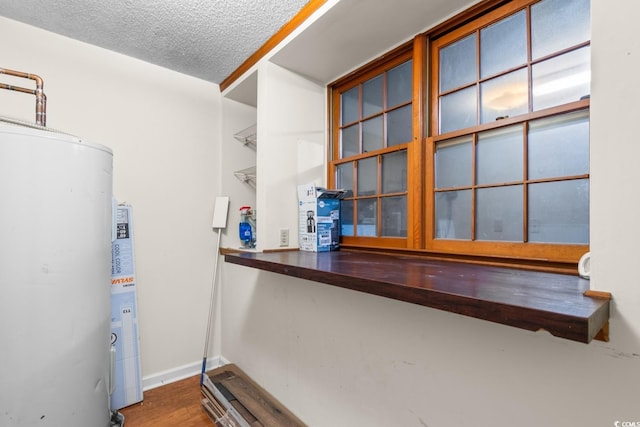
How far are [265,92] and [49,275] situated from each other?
1512mm

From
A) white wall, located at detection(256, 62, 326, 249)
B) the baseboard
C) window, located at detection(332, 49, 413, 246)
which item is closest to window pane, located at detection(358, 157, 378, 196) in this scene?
window, located at detection(332, 49, 413, 246)

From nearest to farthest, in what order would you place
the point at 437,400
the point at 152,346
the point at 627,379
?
the point at 627,379 → the point at 437,400 → the point at 152,346

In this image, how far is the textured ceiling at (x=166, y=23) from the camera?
5.27ft

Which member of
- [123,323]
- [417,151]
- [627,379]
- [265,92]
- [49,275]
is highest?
[265,92]

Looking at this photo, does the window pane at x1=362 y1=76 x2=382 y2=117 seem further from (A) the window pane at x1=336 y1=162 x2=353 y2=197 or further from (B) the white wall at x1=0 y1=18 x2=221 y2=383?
(B) the white wall at x1=0 y1=18 x2=221 y2=383

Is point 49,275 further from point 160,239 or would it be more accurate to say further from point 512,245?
point 512,245

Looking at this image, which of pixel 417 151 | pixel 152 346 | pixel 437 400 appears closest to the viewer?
pixel 437 400

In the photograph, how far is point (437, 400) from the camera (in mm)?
1104

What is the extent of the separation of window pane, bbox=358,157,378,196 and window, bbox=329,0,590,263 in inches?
0.4

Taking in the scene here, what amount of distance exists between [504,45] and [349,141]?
39.9 inches

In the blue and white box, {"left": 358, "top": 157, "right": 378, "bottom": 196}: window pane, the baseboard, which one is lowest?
the baseboard

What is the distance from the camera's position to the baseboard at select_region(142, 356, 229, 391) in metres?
2.16

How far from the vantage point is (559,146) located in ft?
3.84

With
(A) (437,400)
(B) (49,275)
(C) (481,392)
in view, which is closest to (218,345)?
(B) (49,275)
